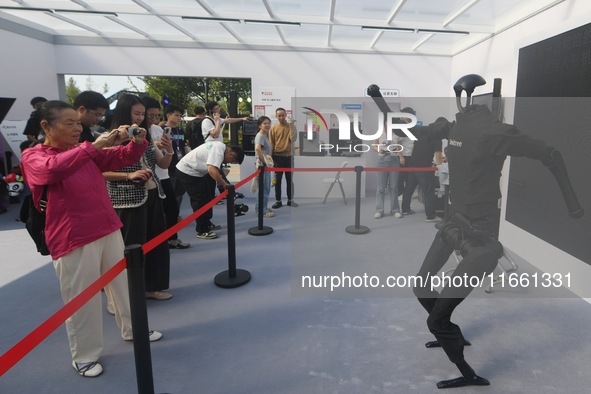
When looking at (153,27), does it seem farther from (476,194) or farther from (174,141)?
(476,194)

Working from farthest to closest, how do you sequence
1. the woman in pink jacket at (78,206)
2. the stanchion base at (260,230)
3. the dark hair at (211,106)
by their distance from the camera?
the dark hair at (211,106), the stanchion base at (260,230), the woman in pink jacket at (78,206)

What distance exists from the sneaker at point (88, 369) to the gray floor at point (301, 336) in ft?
0.12

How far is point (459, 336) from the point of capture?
2.03 metres

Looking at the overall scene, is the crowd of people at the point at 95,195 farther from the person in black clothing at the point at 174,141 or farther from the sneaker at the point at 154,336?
the person in black clothing at the point at 174,141

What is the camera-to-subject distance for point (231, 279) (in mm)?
3506

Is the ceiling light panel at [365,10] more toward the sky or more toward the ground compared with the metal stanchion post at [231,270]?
more toward the sky

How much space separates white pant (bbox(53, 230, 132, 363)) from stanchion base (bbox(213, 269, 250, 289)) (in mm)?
1054

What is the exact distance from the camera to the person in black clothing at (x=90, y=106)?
2373 mm

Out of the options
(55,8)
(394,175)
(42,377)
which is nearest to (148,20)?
(55,8)

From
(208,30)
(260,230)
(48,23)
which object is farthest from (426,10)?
(48,23)

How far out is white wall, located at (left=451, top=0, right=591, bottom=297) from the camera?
3156mm

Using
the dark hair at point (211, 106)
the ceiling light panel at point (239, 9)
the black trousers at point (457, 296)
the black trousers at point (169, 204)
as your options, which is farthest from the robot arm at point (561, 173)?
the dark hair at point (211, 106)

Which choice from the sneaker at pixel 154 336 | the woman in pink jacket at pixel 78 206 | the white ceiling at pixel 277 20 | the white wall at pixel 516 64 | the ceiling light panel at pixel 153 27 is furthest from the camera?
the ceiling light panel at pixel 153 27

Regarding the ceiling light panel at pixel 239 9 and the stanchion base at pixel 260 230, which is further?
the ceiling light panel at pixel 239 9
